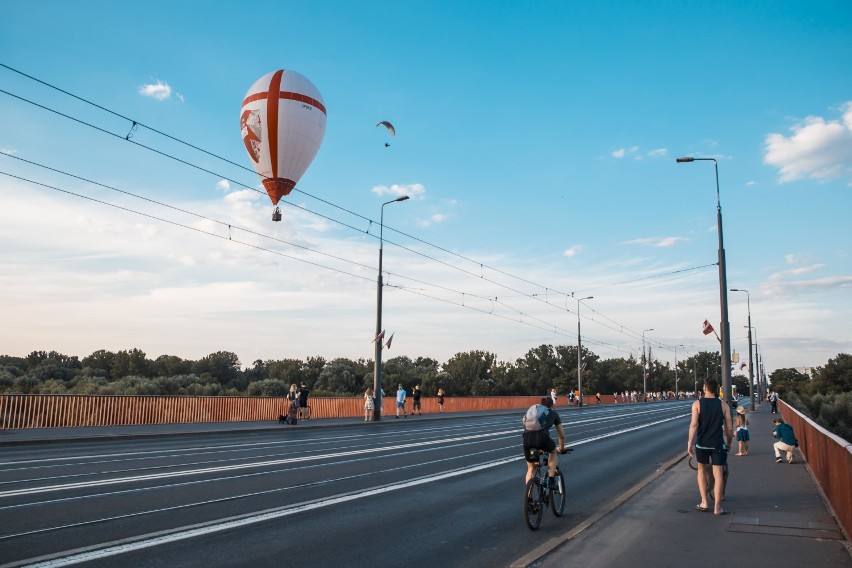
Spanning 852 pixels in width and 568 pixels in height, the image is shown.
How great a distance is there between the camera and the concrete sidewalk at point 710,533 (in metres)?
6.32

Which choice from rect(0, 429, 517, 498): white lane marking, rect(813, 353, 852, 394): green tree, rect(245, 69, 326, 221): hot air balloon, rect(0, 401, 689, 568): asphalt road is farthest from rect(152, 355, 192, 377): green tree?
rect(0, 429, 517, 498): white lane marking

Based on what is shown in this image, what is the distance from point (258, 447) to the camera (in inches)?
712

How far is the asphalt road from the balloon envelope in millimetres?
7994

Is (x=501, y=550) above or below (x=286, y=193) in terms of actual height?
below

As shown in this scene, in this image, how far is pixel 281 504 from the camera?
30.0 ft

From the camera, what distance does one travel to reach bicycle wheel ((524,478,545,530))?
7.86 meters

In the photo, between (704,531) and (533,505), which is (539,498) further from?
(704,531)

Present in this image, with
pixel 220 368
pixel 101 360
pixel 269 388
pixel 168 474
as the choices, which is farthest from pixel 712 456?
A: pixel 101 360

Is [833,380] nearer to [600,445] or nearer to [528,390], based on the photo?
[528,390]

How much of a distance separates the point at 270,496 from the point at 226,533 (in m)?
2.47

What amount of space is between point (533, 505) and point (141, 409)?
71.4 ft

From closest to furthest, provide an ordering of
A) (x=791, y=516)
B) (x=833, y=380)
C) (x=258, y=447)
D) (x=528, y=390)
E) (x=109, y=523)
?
(x=109, y=523) → (x=791, y=516) → (x=258, y=447) → (x=833, y=380) → (x=528, y=390)

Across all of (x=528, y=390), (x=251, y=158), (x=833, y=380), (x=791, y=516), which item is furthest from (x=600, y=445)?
(x=528, y=390)

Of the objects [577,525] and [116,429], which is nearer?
[577,525]
